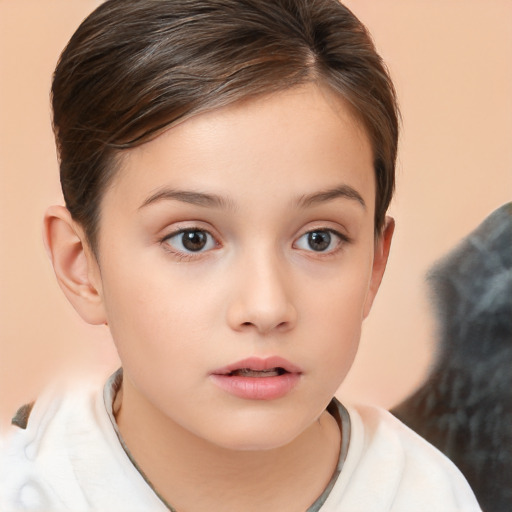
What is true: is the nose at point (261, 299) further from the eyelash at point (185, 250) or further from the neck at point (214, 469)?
the neck at point (214, 469)

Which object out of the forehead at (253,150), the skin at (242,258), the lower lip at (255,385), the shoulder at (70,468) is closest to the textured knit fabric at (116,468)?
the shoulder at (70,468)

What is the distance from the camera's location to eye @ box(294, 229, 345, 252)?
1349mm

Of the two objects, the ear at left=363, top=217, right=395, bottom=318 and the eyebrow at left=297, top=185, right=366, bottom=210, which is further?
the ear at left=363, top=217, right=395, bottom=318

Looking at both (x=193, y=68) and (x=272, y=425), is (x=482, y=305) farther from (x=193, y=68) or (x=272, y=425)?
→ (x=193, y=68)

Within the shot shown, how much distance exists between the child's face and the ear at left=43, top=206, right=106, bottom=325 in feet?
0.36

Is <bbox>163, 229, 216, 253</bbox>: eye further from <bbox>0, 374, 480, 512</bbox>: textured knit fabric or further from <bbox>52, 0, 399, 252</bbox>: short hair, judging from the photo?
<bbox>0, 374, 480, 512</bbox>: textured knit fabric

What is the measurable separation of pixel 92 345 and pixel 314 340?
62cm

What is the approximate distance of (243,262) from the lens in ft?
4.22

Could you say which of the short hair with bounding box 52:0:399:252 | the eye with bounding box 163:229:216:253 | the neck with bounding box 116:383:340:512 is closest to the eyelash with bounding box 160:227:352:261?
the eye with bounding box 163:229:216:253

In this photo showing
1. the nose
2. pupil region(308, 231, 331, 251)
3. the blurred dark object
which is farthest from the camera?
the blurred dark object

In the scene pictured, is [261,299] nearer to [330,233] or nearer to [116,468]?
[330,233]

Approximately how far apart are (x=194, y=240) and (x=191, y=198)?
6cm

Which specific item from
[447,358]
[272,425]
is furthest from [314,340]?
[447,358]

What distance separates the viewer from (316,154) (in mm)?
1302
